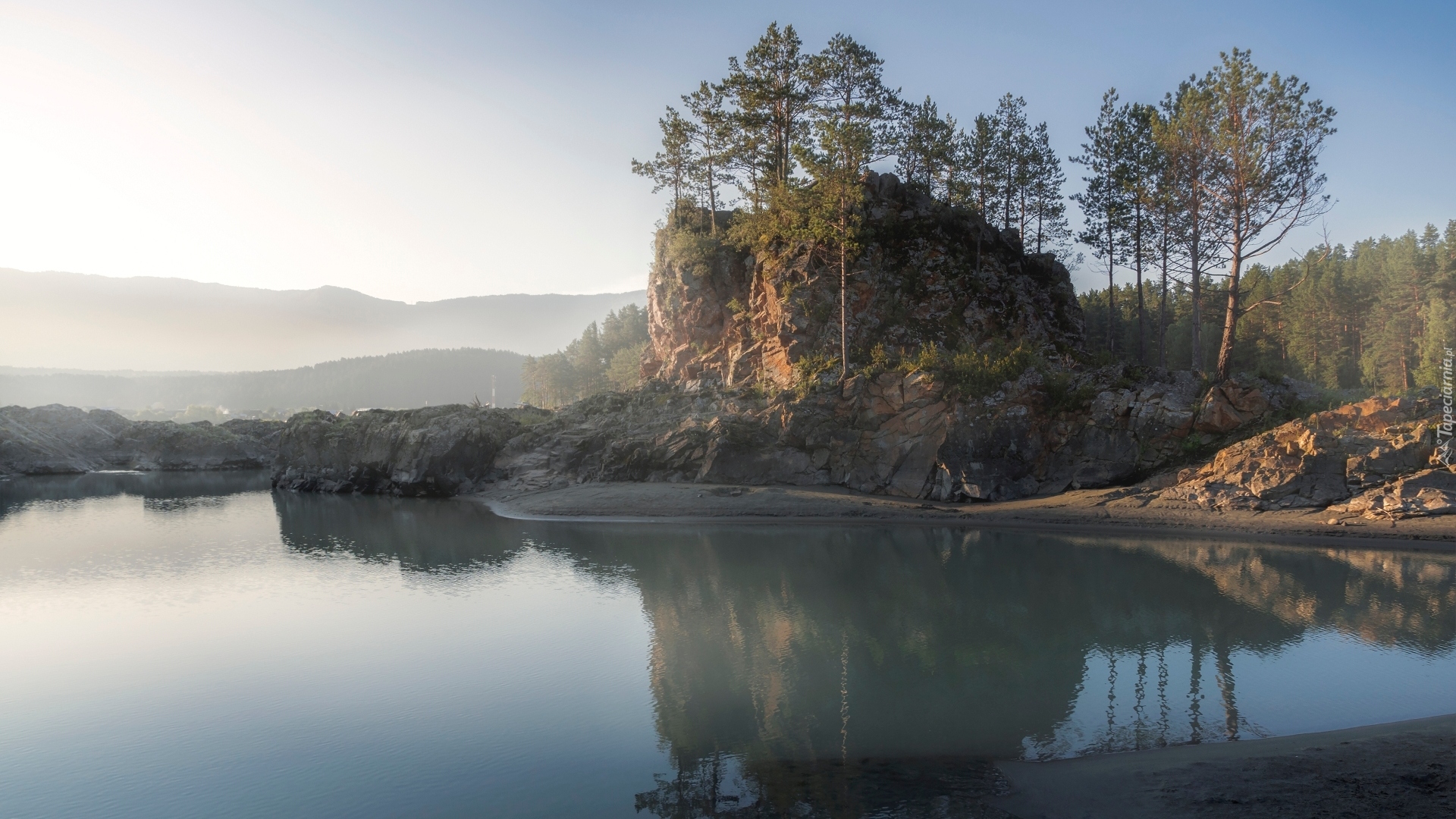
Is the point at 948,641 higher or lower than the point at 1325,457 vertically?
lower

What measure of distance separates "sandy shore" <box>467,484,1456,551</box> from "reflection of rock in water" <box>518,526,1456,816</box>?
2.19 metres

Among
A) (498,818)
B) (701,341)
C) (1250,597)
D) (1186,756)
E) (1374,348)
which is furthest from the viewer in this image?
(1374,348)

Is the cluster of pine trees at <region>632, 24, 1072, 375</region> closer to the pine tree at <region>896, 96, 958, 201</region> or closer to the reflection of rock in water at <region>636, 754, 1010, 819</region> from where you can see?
the pine tree at <region>896, 96, 958, 201</region>

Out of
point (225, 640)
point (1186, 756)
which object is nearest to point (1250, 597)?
point (1186, 756)

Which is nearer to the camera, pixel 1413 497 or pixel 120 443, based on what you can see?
pixel 1413 497

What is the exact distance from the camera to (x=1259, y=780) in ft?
34.5

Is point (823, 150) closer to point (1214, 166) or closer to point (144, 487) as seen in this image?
point (1214, 166)

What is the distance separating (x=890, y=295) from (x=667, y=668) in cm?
3563

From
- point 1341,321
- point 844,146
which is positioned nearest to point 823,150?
point 844,146

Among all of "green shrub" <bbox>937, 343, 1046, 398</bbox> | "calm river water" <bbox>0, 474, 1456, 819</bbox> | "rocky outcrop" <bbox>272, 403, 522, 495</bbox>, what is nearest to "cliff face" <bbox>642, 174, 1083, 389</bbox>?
"green shrub" <bbox>937, 343, 1046, 398</bbox>

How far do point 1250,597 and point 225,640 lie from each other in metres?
31.0

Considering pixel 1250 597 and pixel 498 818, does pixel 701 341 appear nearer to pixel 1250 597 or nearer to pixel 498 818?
pixel 1250 597

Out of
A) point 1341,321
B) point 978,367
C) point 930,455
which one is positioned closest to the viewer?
point 978,367

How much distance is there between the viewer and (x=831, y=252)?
47875 mm
